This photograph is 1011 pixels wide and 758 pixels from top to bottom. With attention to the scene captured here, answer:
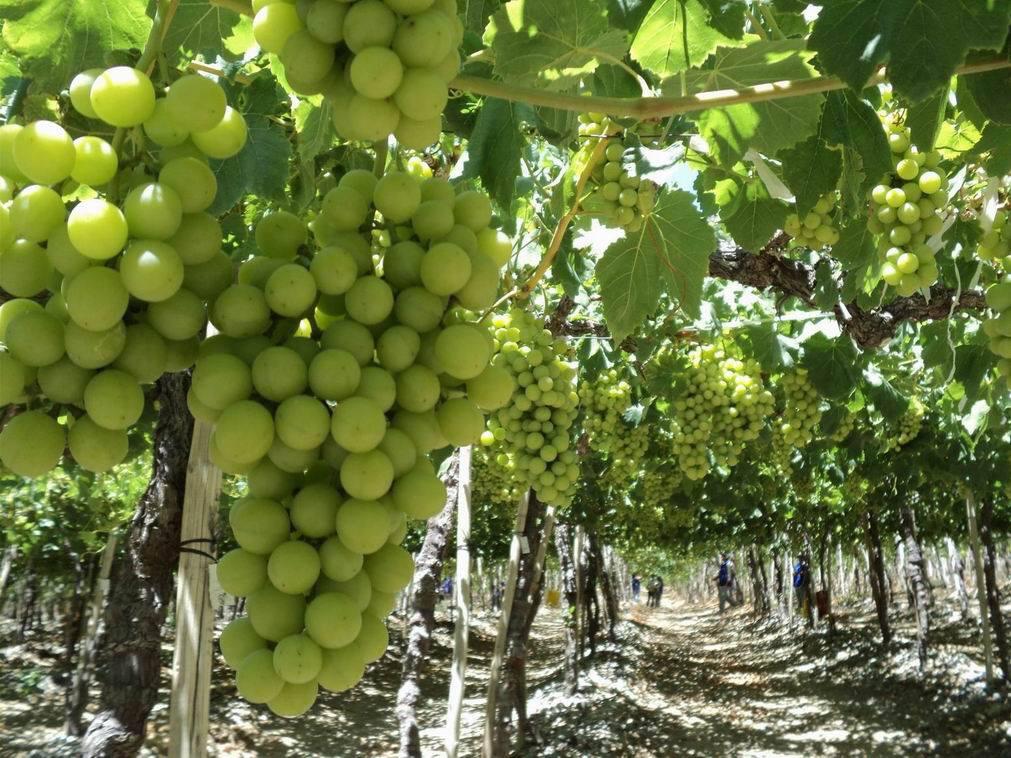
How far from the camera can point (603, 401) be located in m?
5.16

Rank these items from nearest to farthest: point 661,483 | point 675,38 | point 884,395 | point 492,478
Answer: point 675,38 < point 884,395 < point 492,478 < point 661,483

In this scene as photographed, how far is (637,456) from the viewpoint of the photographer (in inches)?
229

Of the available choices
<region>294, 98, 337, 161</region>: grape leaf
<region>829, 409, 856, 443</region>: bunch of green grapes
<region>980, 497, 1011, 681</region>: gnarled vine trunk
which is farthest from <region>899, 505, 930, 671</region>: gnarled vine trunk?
<region>294, 98, 337, 161</region>: grape leaf

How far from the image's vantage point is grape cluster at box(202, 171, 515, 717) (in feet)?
2.27

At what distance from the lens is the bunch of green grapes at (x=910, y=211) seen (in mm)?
2223

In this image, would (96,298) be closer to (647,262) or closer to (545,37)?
(545,37)

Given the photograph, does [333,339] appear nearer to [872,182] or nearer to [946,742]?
[872,182]

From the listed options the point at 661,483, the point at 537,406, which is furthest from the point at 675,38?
the point at 661,483

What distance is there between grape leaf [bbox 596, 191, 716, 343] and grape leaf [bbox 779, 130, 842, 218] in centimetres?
46

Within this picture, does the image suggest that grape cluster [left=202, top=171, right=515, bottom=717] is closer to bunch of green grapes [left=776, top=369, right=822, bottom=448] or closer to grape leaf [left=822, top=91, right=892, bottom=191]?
grape leaf [left=822, top=91, right=892, bottom=191]

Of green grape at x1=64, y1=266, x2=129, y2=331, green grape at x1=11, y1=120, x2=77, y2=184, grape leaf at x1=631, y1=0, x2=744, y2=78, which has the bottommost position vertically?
green grape at x1=64, y1=266, x2=129, y2=331

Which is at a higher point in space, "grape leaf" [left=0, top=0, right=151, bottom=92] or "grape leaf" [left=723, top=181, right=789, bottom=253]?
"grape leaf" [left=723, top=181, right=789, bottom=253]

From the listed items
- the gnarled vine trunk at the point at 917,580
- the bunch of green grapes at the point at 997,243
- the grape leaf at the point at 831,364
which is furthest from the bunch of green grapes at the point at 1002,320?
the gnarled vine trunk at the point at 917,580

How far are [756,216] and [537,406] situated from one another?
1.17 m
